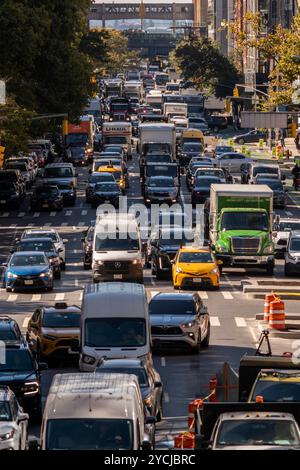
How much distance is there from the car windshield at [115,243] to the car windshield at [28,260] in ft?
6.70

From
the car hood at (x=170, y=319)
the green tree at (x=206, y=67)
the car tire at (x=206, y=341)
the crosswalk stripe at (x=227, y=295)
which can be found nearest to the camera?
the car hood at (x=170, y=319)

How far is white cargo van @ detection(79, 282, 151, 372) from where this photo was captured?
35031 mm

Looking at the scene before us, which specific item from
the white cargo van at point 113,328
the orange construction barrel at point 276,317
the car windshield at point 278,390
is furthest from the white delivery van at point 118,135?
the car windshield at point 278,390

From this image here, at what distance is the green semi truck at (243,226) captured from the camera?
56.4 metres

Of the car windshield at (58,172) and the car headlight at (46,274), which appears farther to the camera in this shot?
the car windshield at (58,172)

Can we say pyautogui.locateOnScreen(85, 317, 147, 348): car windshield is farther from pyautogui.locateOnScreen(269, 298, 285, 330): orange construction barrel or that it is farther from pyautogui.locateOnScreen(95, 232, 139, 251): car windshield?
pyautogui.locateOnScreen(95, 232, 139, 251): car windshield

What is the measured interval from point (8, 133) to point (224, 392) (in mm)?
50304

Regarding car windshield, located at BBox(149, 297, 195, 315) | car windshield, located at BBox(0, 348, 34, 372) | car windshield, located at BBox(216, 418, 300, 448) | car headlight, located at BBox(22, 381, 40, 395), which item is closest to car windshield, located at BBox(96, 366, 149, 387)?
car headlight, located at BBox(22, 381, 40, 395)

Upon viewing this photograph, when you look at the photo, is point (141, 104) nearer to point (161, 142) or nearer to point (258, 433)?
point (161, 142)

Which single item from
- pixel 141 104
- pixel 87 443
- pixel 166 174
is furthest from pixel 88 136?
pixel 87 443

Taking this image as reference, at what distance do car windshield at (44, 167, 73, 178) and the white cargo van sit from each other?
153ft

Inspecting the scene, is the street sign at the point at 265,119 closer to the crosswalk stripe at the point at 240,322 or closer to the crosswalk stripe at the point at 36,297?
the crosswalk stripe at the point at 36,297

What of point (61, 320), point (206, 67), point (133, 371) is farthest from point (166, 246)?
point (206, 67)

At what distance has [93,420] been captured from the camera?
23.4 m
